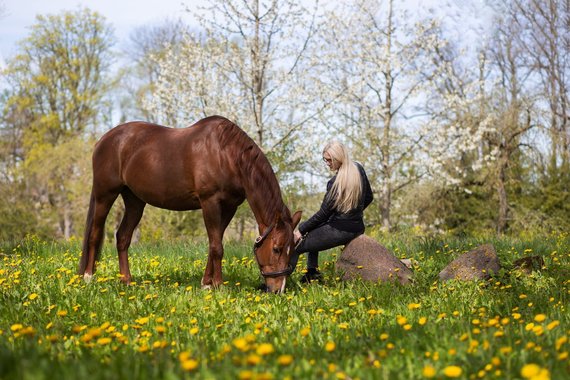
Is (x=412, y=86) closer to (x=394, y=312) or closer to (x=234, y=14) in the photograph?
(x=234, y=14)

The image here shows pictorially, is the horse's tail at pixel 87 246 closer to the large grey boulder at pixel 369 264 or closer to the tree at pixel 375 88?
the large grey boulder at pixel 369 264

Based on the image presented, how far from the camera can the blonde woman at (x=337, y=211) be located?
6055mm

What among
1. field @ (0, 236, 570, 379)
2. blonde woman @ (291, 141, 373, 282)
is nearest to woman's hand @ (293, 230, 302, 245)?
blonde woman @ (291, 141, 373, 282)

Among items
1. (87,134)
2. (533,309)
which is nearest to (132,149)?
(533,309)

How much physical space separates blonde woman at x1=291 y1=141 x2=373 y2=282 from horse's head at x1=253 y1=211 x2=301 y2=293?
38cm

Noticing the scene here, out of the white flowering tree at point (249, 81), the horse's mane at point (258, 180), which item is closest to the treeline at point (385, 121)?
the white flowering tree at point (249, 81)

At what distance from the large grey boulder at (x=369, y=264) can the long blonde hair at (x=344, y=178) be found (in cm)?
51

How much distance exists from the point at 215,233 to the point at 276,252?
26.7 inches

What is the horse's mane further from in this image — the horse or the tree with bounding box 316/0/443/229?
the tree with bounding box 316/0/443/229

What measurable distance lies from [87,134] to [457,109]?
54.3 feet

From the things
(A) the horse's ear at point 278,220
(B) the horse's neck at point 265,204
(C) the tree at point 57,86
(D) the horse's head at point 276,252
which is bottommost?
(D) the horse's head at point 276,252

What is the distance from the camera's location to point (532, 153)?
1641 cm

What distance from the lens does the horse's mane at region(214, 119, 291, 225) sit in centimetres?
567

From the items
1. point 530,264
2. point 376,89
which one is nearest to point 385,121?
point 376,89
